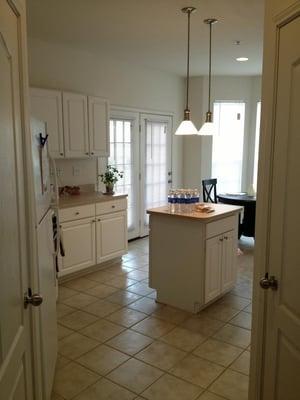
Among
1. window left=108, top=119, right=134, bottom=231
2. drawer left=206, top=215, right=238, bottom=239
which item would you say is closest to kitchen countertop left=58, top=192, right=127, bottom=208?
window left=108, top=119, right=134, bottom=231

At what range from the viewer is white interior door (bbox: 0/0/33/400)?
124 centimetres

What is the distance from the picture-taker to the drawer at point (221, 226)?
11.2 ft

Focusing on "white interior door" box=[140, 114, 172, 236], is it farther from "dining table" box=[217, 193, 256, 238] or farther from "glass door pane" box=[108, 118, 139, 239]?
"dining table" box=[217, 193, 256, 238]

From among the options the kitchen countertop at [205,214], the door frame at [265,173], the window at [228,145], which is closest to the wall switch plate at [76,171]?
the kitchen countertop at [205,214]

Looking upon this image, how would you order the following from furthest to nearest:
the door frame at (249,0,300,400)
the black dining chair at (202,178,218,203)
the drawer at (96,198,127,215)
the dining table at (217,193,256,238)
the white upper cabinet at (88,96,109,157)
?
1. the black dining chair at (202,178,218,203)
2. the dining table at (217,193,256,238)
3. the white upper cabinet at (88,96,109,157)
4. the drawer at (96,198,127,215)
5. the door frame at (249,0,300,400)

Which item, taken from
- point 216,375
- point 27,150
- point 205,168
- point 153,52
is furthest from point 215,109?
point 27,150

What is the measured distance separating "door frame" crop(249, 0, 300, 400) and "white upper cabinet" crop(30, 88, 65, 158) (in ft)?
9.74

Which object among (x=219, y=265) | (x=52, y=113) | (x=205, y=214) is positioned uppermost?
(x=52, y=113)

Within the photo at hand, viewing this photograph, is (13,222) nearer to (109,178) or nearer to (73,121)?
(73,121)

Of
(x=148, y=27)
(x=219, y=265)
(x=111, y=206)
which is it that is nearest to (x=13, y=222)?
(x=219, y=265)

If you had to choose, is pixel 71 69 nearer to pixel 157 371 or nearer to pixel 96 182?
pixel 96 182

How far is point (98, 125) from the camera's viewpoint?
191 inches

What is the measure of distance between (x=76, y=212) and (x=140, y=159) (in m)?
2.15

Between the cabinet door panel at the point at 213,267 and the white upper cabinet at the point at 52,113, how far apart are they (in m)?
2.10
